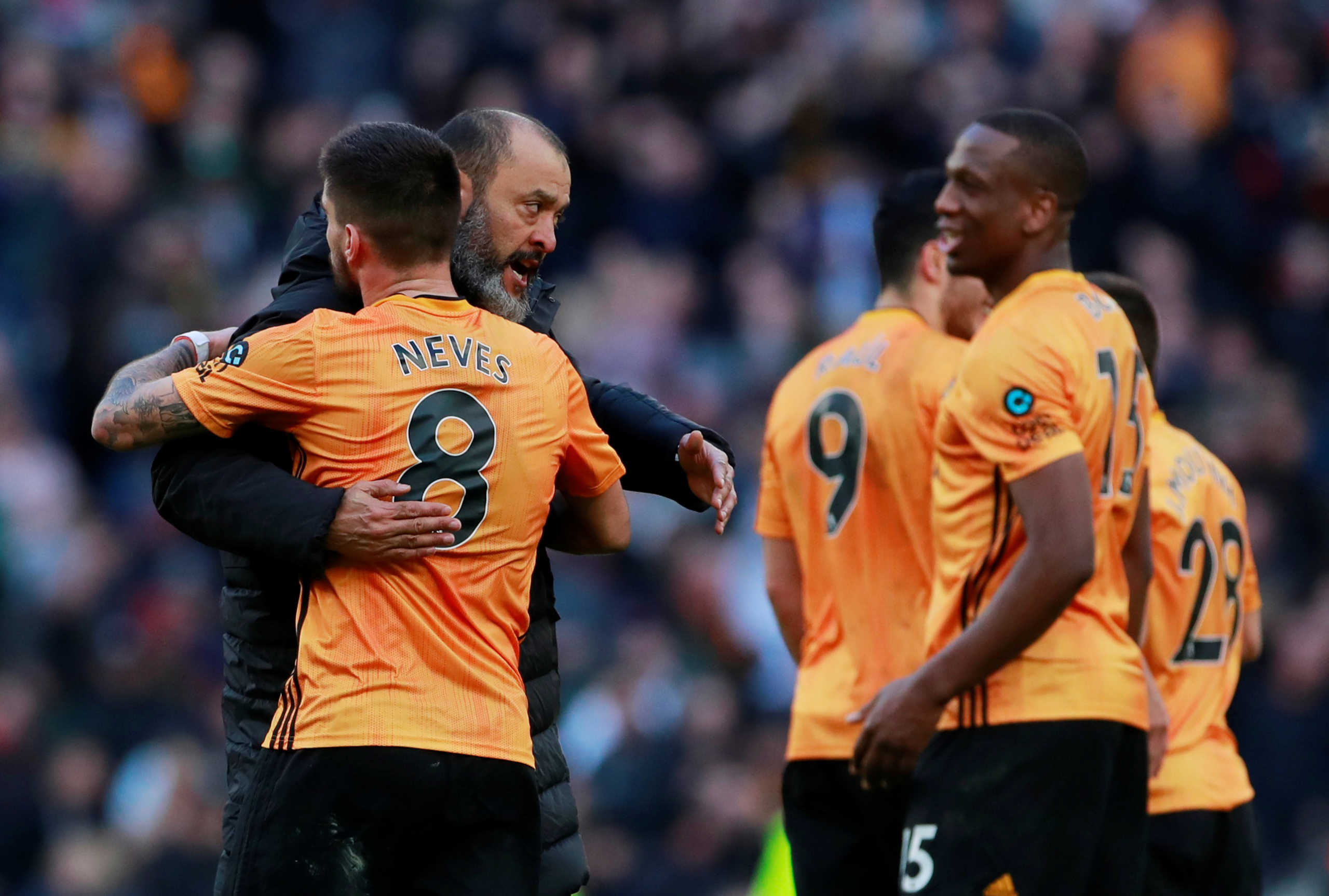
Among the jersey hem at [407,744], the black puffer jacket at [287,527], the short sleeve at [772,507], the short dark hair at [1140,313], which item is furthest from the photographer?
the short dark hair at [1140,313]

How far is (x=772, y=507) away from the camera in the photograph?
550cm

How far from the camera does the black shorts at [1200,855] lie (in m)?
5.27

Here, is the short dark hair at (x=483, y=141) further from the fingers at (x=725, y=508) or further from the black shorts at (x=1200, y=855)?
the black shorts at (x=1200, y=855)

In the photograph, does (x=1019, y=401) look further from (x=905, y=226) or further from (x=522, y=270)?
(x=905, y=226)

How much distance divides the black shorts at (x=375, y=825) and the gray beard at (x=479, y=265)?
1.13 metres

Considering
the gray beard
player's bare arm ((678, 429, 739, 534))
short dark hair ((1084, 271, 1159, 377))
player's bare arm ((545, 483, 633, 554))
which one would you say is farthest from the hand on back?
short dark hair ((1084, 271, 1159, 377))

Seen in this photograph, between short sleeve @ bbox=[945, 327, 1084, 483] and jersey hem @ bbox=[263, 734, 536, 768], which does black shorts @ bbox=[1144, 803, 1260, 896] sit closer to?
short sleeve @ bbox=[945, 327, 1084, 483]

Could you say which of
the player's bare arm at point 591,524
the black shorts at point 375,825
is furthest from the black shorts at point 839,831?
the black shorts at point 375,825

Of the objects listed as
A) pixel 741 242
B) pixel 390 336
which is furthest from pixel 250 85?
pixel 390 336

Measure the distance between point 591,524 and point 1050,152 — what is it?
5.01 feet

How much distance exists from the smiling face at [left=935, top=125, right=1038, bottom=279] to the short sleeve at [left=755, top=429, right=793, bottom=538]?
927 millimetres

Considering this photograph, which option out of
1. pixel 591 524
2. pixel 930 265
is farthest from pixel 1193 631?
pixel 591 524

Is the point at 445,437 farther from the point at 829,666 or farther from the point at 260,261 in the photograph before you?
the point at 260,261

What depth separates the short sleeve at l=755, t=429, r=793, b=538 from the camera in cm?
548
